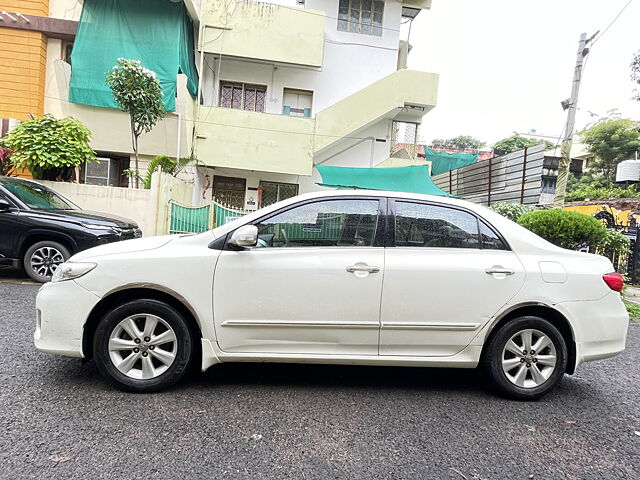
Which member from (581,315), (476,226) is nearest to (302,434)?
(476,226)

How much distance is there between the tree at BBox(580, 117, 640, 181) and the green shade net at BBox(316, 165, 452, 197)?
24790mm

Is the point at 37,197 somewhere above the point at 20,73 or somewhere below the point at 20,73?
below

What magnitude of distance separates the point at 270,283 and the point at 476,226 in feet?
5.74

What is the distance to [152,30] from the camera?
43.3 ft

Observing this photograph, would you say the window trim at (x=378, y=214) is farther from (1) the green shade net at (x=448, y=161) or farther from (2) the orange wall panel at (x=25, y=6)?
(1) the green shade net at (x=448, y=161)

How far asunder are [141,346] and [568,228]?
24.2ft

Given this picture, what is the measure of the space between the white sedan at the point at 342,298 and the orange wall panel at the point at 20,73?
532 inches

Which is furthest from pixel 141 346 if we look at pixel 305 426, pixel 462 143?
pixel 462 143

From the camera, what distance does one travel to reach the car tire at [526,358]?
3.30m

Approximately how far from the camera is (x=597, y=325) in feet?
11.0

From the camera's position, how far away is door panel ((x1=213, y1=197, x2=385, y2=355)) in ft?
10.3

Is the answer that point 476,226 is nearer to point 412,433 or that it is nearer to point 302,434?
point 412,433

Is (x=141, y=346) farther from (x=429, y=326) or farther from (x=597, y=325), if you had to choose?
(x=597, y=325)

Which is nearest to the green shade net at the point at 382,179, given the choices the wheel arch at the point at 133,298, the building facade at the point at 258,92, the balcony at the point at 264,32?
the building facade at the point at 258,92
